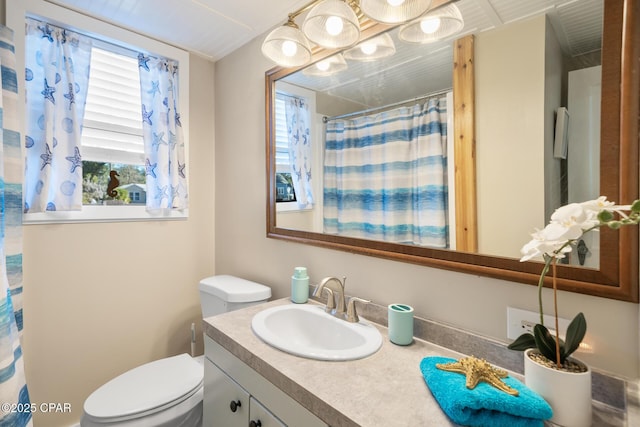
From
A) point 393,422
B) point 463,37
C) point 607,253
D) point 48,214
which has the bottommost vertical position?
point 393,422

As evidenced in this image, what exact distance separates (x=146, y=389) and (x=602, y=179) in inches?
71.0

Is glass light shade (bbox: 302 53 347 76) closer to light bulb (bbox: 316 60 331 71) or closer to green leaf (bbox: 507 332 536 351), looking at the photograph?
light bulb (bbox: 316 60 331 71)

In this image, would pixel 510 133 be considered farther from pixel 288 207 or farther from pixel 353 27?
pixel 288 207

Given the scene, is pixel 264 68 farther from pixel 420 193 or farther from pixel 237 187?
pixel 420 193

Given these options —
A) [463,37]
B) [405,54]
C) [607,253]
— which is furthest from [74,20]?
[607,253]

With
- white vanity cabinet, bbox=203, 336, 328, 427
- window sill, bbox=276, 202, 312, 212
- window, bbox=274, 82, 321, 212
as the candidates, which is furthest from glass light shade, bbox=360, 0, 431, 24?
white vanity cabinet, bbox=203, 336, 328, 427

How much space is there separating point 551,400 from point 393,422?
0.35m

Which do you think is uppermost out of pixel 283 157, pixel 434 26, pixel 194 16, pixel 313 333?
pixel 194 16

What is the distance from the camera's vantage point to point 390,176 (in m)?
1.21

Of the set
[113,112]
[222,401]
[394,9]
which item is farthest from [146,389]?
[394,9]

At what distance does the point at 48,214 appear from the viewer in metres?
1.53

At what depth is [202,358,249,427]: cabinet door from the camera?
101cm

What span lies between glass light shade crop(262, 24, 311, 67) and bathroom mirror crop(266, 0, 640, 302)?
0.50m

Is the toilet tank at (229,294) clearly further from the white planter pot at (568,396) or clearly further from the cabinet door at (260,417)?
the white planter pot at (568,396)
